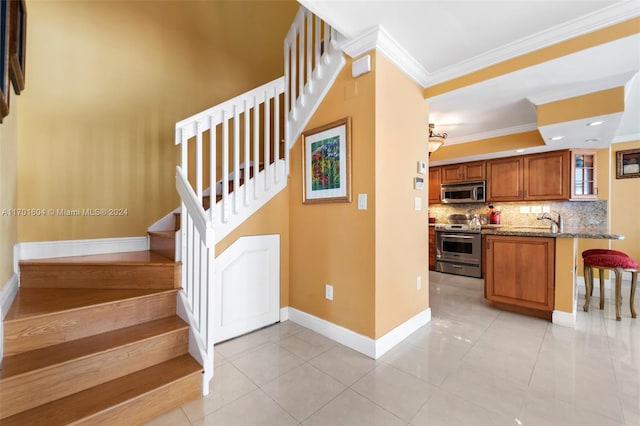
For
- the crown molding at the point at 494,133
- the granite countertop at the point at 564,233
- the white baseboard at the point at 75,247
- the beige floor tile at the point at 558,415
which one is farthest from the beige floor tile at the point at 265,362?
the crown molding at the point at 494,133

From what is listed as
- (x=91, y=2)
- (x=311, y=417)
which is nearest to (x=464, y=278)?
(x=311, y=417)

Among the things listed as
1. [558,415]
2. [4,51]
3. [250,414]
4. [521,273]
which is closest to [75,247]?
[4,51]

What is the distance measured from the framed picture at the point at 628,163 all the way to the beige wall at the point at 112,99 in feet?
20.6

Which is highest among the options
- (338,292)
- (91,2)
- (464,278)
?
(91,2)

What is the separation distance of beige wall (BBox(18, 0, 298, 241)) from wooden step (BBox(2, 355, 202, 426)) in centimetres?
174

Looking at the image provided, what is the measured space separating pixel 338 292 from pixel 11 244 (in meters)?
2.51

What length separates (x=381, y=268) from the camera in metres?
2.17

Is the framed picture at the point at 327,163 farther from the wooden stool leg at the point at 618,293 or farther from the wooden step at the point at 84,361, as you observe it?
the wooden stool leg at the point at 618,293

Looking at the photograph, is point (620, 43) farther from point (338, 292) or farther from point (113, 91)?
point (113, 91)

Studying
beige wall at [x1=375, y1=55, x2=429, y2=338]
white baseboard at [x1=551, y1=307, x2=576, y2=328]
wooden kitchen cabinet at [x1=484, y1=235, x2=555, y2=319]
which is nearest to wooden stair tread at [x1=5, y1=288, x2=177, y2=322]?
beige wall at [x1=375, y1=55, x2=429, y2=338]

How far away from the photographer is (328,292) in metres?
2.46

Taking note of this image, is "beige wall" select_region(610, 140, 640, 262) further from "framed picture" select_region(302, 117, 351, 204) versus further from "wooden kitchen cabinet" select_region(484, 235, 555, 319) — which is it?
"framed picture" select_region(302, 117, 351, 204)

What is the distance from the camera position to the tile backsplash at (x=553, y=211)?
422 centimetres

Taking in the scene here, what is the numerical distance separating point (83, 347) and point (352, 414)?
5.10 ft
